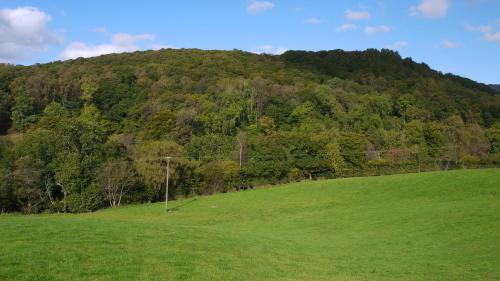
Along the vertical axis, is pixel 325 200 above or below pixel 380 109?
below

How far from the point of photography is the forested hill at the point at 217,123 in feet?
216

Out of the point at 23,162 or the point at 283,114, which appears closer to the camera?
the point at 23,162

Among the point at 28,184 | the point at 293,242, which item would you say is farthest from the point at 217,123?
the point at 293,242

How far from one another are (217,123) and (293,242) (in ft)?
284

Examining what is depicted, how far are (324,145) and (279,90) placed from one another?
4108 cm

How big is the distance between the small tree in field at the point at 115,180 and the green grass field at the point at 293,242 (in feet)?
58.0

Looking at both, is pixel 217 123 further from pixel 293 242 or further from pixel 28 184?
pixel 293 242

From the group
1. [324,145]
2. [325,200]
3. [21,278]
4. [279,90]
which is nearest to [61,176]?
[325,200]

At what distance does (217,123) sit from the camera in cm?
11094

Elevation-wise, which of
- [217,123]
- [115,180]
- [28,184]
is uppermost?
[217,123]

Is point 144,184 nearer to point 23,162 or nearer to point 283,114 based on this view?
point 23,162

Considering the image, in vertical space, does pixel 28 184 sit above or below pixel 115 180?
below

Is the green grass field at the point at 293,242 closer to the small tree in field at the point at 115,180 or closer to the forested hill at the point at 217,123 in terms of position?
the small tree in field at the point at 115,180

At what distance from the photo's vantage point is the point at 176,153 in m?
78.7
